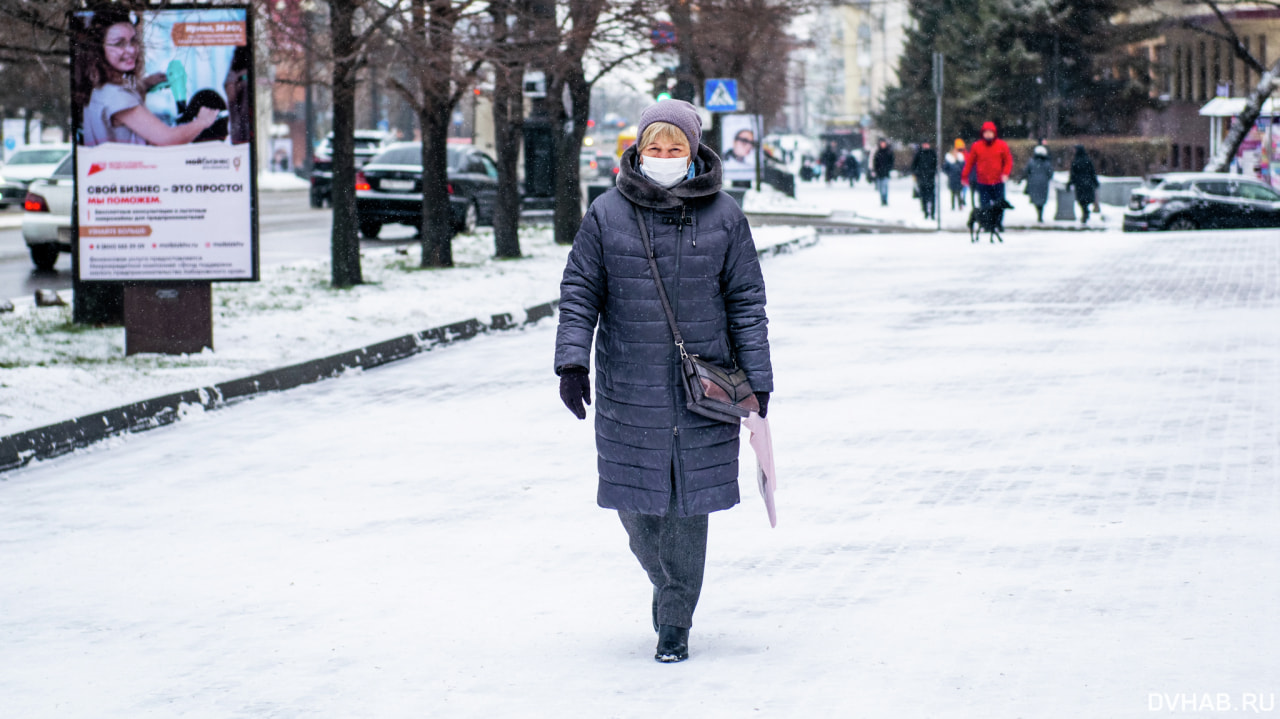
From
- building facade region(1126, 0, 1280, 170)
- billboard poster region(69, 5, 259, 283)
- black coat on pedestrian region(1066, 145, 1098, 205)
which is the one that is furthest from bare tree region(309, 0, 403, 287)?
building facade region(1126, 0, 1280, 170)

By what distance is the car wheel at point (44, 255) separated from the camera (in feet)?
73.9

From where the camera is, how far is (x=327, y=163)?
4469cm

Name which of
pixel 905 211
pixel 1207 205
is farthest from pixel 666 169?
pixel 905 211

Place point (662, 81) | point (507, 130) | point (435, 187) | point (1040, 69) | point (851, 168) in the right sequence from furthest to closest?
point (851, 168) → point (1040, 69) → point (662, 81) → point (507, 130) → point (435, 187)

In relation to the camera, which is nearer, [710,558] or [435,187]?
[710,558]

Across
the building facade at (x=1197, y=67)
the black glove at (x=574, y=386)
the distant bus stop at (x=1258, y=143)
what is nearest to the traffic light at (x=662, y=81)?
the distant bus stop at (x=1258, y=143)

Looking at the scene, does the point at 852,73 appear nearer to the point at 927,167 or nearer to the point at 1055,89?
the point at 1055,89

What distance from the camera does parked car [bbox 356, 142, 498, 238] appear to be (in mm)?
28031

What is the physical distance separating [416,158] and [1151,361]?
731 inches

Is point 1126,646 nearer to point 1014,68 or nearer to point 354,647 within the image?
point 354,647

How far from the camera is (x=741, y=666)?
16.6ft

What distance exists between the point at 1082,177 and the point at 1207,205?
2.88 m

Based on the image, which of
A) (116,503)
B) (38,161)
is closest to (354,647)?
(116,503)

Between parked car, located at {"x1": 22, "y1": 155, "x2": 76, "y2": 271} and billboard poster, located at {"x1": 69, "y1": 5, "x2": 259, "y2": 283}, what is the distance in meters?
9.75
